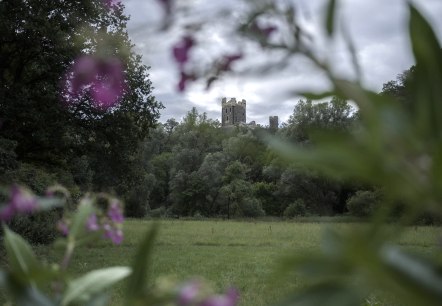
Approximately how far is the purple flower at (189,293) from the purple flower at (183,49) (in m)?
0.21

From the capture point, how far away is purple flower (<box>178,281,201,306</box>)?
12.9 inches

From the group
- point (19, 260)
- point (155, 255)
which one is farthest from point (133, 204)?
point (19, 260)

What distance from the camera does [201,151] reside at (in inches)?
1452

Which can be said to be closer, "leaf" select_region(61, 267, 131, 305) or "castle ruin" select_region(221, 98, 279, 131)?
"leaf" select_region(61, 267, 131, 305)

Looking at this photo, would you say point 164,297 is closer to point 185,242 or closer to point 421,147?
point 421,147

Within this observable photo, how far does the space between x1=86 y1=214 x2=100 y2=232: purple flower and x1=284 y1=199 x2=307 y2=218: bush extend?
99.1ft

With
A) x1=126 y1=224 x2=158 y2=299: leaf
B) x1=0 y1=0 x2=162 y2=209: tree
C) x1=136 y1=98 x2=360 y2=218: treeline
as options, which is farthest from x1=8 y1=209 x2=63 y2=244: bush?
x1=136 y1=98 x2=360 y2=218: treeline

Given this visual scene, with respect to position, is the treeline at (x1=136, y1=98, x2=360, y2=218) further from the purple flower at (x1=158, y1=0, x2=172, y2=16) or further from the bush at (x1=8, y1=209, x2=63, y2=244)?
the purple flower at (x1=158, y1=0, x2=172, y2=16)

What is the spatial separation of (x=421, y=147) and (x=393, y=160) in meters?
0.03

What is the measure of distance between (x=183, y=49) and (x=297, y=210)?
101 feet

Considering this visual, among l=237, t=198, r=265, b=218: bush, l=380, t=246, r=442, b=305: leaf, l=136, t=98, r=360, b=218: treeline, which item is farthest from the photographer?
l=237, t=198, r=265, b=218: bush

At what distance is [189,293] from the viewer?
33 centimetres

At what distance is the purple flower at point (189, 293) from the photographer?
327 mm

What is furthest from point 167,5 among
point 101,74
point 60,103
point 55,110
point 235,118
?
point 60,103
